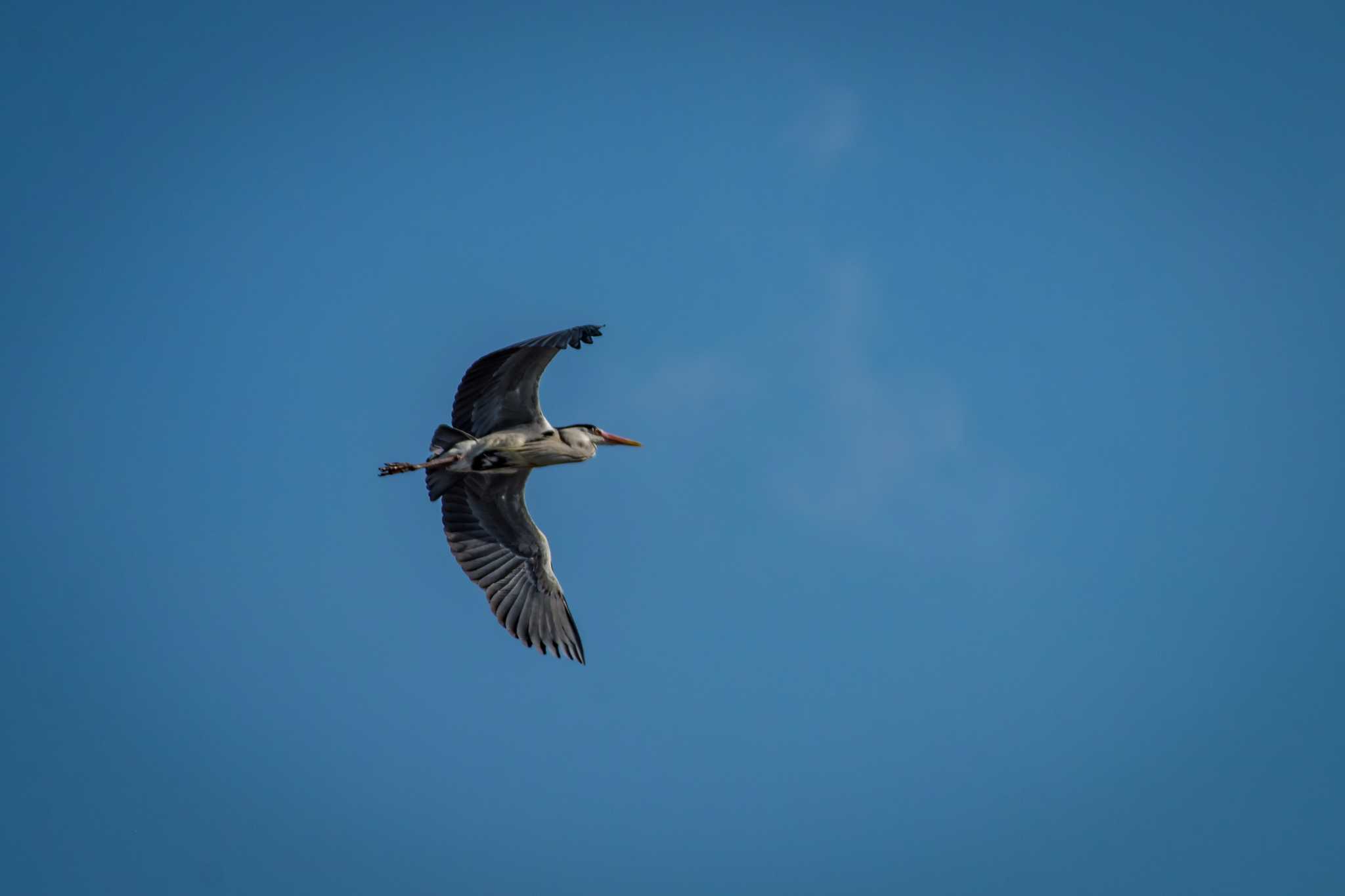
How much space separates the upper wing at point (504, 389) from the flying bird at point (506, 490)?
1 centimetres

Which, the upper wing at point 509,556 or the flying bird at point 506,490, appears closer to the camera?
the flying bird at point 506,490

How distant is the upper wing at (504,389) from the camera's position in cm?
1536

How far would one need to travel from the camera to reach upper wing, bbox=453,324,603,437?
1536cm

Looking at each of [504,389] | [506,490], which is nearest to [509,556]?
[506,490]

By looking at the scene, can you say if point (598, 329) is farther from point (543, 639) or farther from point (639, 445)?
point (543, 639)

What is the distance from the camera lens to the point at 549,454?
16.8 meters

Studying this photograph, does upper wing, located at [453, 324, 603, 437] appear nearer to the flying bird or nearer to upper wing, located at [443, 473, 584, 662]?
the flying bird

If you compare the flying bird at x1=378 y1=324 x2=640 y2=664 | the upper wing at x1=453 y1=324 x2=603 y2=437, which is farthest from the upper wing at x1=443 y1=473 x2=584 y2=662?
the upper wing at x1=453 y1=324 x2=603 y2=437

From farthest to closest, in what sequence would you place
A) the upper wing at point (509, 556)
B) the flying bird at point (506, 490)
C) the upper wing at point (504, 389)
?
1. the upper wing at point (509, 556)
2. the flying bird at point (506, 490)
3. the upper wing at point (504, 389)

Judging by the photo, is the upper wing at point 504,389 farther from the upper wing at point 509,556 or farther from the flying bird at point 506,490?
the upper wing at point 509,556

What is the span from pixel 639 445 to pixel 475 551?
2.86 m

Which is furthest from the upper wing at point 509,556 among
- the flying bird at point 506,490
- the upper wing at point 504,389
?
the upper wing at point 504,389

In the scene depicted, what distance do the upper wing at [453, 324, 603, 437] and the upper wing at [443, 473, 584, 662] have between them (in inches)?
43.3

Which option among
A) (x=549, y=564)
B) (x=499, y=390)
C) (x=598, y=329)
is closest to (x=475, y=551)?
(x=549, y=564)
